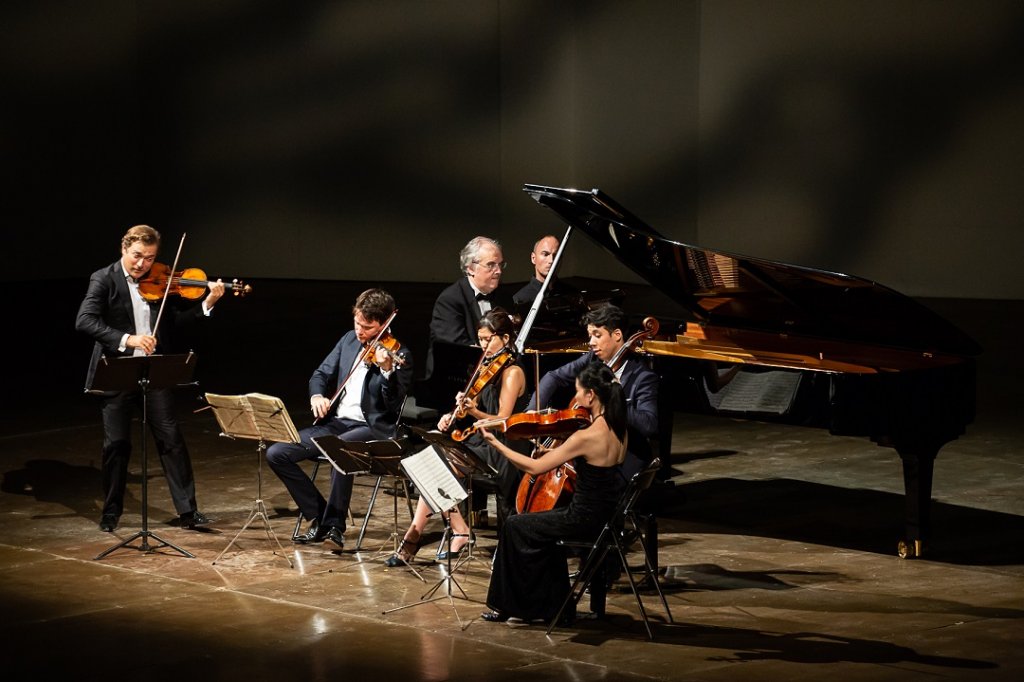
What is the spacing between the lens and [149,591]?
21.9 ft

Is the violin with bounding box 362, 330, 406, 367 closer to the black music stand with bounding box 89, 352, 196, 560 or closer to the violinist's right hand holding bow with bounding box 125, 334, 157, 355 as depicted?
the black music stand with bounding box 89, 352, 196, 560

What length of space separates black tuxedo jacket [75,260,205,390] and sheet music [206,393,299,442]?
0.80 meters

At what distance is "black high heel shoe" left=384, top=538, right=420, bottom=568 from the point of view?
707cm

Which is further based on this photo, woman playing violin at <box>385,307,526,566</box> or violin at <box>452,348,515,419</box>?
woman playing violin at <box>385,307,526,566</box>

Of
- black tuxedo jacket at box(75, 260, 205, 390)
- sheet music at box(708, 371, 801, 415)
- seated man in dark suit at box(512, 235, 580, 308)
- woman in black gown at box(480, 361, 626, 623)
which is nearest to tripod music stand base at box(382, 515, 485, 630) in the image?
woman in black gown at box(480, 361, 626, 623)

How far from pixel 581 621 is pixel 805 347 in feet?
9.03

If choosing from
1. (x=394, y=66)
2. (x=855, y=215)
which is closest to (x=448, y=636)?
(x=855, y=215)

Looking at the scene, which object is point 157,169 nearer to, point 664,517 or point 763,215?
point 763,215

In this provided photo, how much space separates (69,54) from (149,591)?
13.0 meters

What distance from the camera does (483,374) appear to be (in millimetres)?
6926

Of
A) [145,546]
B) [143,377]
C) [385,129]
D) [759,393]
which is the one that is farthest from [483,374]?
[385,129]

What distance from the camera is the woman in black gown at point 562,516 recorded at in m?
6.06

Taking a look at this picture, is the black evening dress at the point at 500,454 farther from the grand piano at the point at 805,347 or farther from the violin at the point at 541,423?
the grand piano at the point at 805,347

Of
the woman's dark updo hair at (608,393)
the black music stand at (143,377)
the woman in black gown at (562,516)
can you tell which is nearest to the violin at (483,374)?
the woman in black gown at (562,516)
